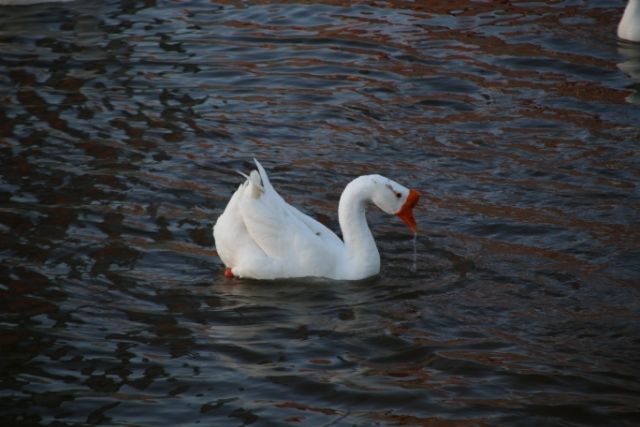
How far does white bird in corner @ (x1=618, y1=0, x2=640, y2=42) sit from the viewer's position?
13.3 meters

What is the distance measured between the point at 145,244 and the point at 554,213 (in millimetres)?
3230

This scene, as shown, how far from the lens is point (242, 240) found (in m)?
8.27

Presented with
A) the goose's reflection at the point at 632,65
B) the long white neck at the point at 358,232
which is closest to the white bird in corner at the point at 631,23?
the goose's reflection at the point at 632,65

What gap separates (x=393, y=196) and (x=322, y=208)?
1.42 meters

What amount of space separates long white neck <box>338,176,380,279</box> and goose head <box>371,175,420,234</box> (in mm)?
52

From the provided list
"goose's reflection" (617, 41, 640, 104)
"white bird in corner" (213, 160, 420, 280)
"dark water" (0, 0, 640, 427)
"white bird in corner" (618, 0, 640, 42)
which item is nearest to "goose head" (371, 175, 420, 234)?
"white bird in corner" (213, 160, 420, 280)

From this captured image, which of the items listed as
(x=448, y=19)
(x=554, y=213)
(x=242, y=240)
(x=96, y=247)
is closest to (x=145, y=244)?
(x=96, y=247)

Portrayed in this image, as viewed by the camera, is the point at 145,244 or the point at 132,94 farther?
the point at 132,94

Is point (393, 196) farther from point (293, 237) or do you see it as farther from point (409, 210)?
point (293, 237)

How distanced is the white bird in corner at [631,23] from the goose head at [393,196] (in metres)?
6.16

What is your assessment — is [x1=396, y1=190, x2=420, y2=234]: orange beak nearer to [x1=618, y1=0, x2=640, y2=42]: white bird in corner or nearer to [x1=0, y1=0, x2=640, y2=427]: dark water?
[x1=0, y1=0, x2=640, y2=427]: dark water

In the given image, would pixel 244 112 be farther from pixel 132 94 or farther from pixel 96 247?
pixel 96 247

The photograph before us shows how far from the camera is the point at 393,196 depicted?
825cm

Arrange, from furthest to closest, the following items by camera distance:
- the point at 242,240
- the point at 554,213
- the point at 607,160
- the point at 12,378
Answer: the point at 607,160 → the point at 554,213 → the point at 242,240 → the point at 12,378
